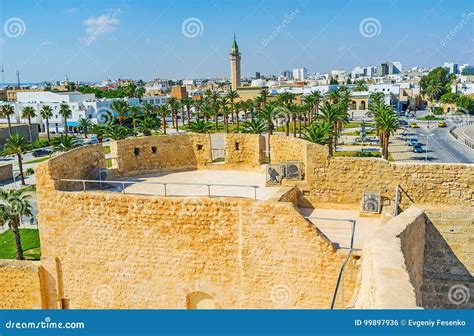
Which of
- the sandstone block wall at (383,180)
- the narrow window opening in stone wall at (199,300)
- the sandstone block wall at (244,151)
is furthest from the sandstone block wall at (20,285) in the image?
the sandstone block wall at (383,180)

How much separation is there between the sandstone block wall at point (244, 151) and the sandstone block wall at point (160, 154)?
636mm

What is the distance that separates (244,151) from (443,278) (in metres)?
6.61

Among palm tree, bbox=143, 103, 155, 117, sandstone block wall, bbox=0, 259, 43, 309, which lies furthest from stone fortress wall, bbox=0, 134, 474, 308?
palm tree, bbox=143, 103, 155, 117

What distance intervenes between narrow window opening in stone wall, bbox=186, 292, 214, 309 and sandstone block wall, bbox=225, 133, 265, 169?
5.24 metres

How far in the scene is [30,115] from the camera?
63.4m

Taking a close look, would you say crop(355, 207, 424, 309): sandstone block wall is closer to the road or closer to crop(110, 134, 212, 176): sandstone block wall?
crop(110, 134, 212, 176): sandstone block wall

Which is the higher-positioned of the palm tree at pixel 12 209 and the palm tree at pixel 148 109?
the palm tree at pixel 148 109

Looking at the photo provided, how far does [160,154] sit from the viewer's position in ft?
45.8

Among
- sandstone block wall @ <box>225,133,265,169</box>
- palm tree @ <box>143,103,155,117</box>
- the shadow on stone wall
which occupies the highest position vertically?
palm tree @ <box>143,103,155,117</box>

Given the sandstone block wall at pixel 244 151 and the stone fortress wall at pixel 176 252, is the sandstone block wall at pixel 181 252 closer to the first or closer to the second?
the stone fortress wall at pixel 176 252

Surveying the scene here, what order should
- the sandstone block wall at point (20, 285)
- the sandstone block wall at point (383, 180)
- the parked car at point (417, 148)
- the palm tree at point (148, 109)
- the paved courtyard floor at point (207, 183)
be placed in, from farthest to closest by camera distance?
the palm tree at point (148, 109) → the parked car at point (417, 148) → the paved courtyard floor at point (207, 183) → the sandstone block wall at point (20, 285) → the sandstone block wall at point (383, 180)

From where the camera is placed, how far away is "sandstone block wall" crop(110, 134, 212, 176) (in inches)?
527

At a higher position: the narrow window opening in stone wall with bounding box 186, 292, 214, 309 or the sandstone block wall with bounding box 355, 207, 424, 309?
the sandstone block wall with bounding box 355, 207, 424, 309

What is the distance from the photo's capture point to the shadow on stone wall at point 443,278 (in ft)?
29.3
